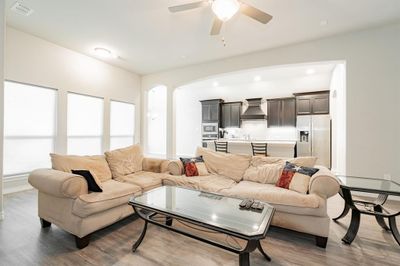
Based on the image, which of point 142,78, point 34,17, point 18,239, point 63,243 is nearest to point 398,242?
point 63,243

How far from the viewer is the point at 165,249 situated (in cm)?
194

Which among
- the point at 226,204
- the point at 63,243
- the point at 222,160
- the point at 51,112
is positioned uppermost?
the point at 51,112

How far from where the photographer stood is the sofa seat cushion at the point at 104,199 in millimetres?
1910

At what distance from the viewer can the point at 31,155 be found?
4.03 meters

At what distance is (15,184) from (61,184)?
292 centimetres

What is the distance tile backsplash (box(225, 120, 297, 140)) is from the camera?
7187 mm

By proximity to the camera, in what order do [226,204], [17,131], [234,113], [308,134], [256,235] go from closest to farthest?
[256,235] → [226,204] → [17,131] → [308,134] → [234,113]

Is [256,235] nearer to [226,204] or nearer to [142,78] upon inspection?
[226,204]

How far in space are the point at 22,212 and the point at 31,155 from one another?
178 cm

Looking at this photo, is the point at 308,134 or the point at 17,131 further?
the point at 308,134

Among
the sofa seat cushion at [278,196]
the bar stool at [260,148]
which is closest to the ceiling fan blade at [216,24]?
the sofa seat cushion at [278,196]

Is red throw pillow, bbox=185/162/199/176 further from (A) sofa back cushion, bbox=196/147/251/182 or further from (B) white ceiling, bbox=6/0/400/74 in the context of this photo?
(B) white ceiling, bbox=6/0/400/74

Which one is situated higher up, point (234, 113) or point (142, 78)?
point (142, 78)

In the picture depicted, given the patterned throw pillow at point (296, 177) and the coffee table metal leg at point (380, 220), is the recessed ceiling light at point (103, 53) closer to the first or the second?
the patterned throw pillow at point (296, 177)
